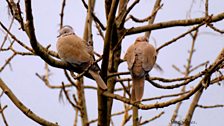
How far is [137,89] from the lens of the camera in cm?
266

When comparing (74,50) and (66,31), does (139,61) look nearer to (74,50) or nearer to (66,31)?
(74,50)

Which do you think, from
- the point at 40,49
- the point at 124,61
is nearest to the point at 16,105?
the point at 40,49

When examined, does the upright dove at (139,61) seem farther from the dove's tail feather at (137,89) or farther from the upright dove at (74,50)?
the upright dove at (74,50)

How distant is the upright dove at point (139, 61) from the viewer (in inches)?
105

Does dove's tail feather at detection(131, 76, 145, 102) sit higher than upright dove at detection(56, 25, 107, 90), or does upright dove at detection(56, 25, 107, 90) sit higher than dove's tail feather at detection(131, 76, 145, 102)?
upright dove at detection(56, 25, 107, 90)

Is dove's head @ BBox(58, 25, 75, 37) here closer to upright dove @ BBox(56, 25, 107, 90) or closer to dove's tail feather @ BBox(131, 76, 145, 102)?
upright dove @ BBox(56, 25, 107, 90)

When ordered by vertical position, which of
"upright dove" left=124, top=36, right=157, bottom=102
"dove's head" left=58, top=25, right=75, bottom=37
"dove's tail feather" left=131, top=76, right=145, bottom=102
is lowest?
"dove's tail feather" left=131, top=76, right=145, bottom=102

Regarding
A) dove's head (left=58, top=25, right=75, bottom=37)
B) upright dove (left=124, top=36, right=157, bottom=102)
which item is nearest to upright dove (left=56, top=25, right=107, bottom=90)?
dove's head (left=58, top=25, right=75, bottom=37)

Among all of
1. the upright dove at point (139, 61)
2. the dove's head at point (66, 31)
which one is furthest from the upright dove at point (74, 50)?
the upright dove at point (139, 61)

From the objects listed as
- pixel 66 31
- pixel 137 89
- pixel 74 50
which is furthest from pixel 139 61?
pixel 66 31

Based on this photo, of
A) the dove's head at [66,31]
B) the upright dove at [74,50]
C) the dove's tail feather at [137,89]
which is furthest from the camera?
the dove's head at [66,31]

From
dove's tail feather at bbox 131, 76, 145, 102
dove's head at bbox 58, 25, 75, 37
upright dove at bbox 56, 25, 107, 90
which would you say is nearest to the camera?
dove's tail feather at bbox 131, 76, 145, 102

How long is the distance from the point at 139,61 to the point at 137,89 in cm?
26

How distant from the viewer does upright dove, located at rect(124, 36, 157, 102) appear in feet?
8.79
